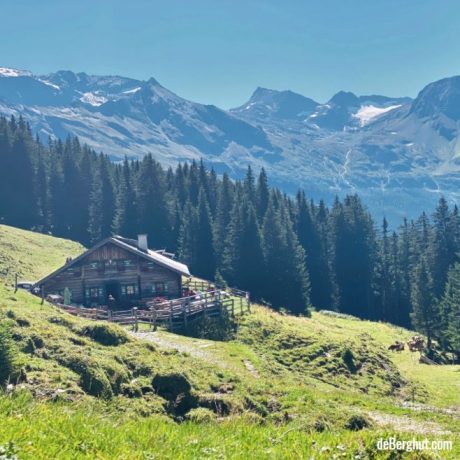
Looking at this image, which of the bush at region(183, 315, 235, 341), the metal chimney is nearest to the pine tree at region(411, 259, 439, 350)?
the bush at region(183, 315, 235, 341)

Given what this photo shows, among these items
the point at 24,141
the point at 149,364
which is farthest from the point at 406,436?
the point at 24,141

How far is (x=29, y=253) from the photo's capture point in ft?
208

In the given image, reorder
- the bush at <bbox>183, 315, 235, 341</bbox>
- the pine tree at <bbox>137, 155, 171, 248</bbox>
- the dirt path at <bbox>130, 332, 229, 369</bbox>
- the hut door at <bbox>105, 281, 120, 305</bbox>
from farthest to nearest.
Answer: the pine tree at <bbox>137, 155, 171, 248</bbox> < the hut door at <bbox>105, 281, 120, 305</bbox> < the bush at <bbox>183, 315, 235, 341</bbox> < the dirt path at <bbox>130, 332, 229, 369</bbox>

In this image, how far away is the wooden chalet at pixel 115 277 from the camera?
48938mm

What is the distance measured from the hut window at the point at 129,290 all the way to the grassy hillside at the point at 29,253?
10621 millimetres

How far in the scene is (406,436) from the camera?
7.86 metres

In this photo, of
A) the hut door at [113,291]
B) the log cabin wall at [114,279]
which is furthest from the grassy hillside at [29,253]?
the hut door at [113,291]

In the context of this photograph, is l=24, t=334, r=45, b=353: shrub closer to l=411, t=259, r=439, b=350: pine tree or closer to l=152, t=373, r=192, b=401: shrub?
l=152, t=373, r=192, b=401: shrub

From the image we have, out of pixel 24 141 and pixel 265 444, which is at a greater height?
pixel 24 141

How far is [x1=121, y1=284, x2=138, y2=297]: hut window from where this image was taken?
1978 inches

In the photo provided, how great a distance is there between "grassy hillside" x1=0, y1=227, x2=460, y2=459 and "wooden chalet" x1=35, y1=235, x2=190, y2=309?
479 inches

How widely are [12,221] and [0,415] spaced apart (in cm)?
8540

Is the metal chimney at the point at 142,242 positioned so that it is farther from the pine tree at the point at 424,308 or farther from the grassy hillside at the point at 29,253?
the pine tree at the point at 424,308

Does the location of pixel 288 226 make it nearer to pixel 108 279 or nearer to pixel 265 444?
pixel 108 279
